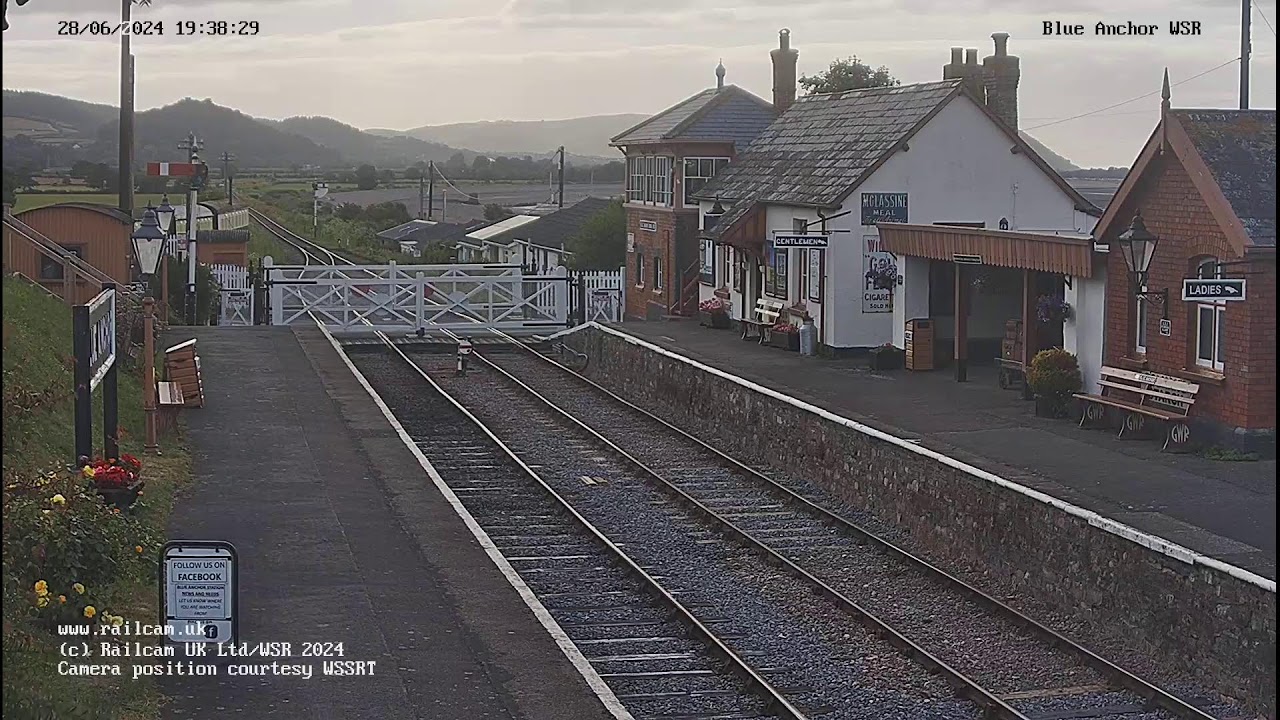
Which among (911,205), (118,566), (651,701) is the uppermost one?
(911,205)

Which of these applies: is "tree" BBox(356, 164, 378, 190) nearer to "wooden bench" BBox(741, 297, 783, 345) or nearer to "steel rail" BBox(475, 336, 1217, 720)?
"wooden bench" BBox(741, 297, 783, 345)

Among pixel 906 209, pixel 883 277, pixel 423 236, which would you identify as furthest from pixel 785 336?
pixel 423 236

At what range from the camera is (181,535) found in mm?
12961

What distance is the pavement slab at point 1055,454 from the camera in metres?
13.1

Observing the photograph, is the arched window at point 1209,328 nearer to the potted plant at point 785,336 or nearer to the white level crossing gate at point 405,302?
the potted plant at point 785,336

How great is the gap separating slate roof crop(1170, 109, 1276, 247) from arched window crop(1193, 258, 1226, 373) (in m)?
0.67

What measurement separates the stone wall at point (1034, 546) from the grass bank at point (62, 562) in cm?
697

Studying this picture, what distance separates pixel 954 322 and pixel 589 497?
31.9 feet

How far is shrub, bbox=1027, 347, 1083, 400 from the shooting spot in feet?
64.2

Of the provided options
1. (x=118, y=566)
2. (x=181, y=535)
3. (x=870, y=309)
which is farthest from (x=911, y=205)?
(x=118, y=566)

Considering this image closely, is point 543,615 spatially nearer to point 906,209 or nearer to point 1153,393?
point 1153,393

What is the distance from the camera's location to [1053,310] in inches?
807

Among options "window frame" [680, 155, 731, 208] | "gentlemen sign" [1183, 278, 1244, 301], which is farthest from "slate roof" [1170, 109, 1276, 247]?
"window frame" [680, 155, 731, 208]

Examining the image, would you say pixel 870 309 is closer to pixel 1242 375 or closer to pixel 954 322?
pixel 954 322
